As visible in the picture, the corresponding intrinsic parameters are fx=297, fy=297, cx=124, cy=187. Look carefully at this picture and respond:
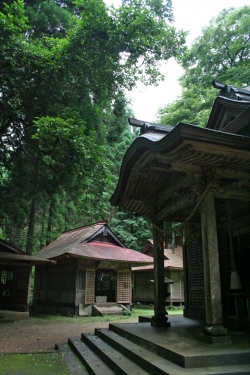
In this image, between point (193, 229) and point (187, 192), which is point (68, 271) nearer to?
point (193, 229)

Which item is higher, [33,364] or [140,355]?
[140,355]

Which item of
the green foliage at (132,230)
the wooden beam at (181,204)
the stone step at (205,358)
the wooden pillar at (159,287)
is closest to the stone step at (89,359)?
the stone step at (205,358)

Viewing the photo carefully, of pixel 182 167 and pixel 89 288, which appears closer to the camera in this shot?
pixel 182 167

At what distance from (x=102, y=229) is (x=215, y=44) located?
55.8 feet

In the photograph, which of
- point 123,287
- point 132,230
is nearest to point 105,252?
point 123,287

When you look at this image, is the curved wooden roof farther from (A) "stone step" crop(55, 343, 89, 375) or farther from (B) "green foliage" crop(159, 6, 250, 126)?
(B) "green foliage" crop(159, 6, 250, 126)

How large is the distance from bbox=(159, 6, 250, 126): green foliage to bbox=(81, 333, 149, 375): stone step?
51.2ft

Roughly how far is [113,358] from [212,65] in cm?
2387

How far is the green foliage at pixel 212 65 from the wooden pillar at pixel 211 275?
49.5 ft

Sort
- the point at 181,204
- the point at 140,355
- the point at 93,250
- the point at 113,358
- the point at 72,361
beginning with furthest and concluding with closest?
the point at 93,250
the point at 181,204
the point at 72,361
the point at 113,358
the point at 140,355

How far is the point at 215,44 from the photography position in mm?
23484

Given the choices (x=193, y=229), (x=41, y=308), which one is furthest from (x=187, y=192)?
(x=41, y=308)

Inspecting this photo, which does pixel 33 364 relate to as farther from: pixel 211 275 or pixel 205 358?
pixel 211 275

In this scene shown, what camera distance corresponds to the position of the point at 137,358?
15.4ft
